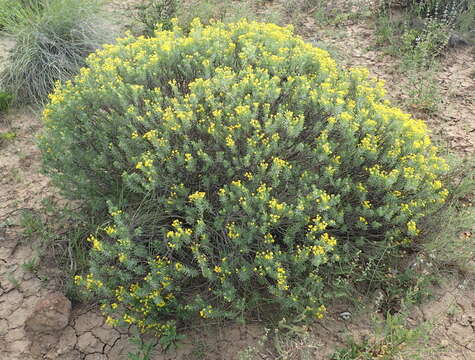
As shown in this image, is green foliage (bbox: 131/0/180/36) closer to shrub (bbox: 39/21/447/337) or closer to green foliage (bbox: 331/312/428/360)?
shrub (bbox: 39/21/447/337)

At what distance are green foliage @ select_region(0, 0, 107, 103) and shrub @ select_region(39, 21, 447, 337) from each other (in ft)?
5.56

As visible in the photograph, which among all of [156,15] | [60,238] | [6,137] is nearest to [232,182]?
[60,238]

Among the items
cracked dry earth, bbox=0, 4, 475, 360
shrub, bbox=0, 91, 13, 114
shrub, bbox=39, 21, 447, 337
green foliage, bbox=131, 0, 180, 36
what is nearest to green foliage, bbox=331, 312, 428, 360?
cracked dry earth, bbox=0, 4, 475, 360

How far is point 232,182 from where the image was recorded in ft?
8.15

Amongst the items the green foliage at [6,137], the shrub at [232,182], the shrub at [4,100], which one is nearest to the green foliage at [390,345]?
the shrub at [232,182]

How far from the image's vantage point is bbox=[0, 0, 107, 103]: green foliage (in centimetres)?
453

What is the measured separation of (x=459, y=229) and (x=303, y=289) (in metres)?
1.34

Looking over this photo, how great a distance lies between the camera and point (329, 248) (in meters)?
2.39

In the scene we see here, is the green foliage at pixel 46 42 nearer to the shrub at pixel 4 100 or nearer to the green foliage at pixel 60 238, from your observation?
the shrub at pixel 4 100

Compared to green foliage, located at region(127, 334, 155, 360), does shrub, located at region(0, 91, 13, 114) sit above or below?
above

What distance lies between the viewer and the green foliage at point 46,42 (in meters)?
4.53

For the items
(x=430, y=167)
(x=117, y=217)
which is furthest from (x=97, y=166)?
(x=430, y=167)

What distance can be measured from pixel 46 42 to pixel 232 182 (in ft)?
11.1

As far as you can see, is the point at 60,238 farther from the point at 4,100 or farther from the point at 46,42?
the point at 46,42
